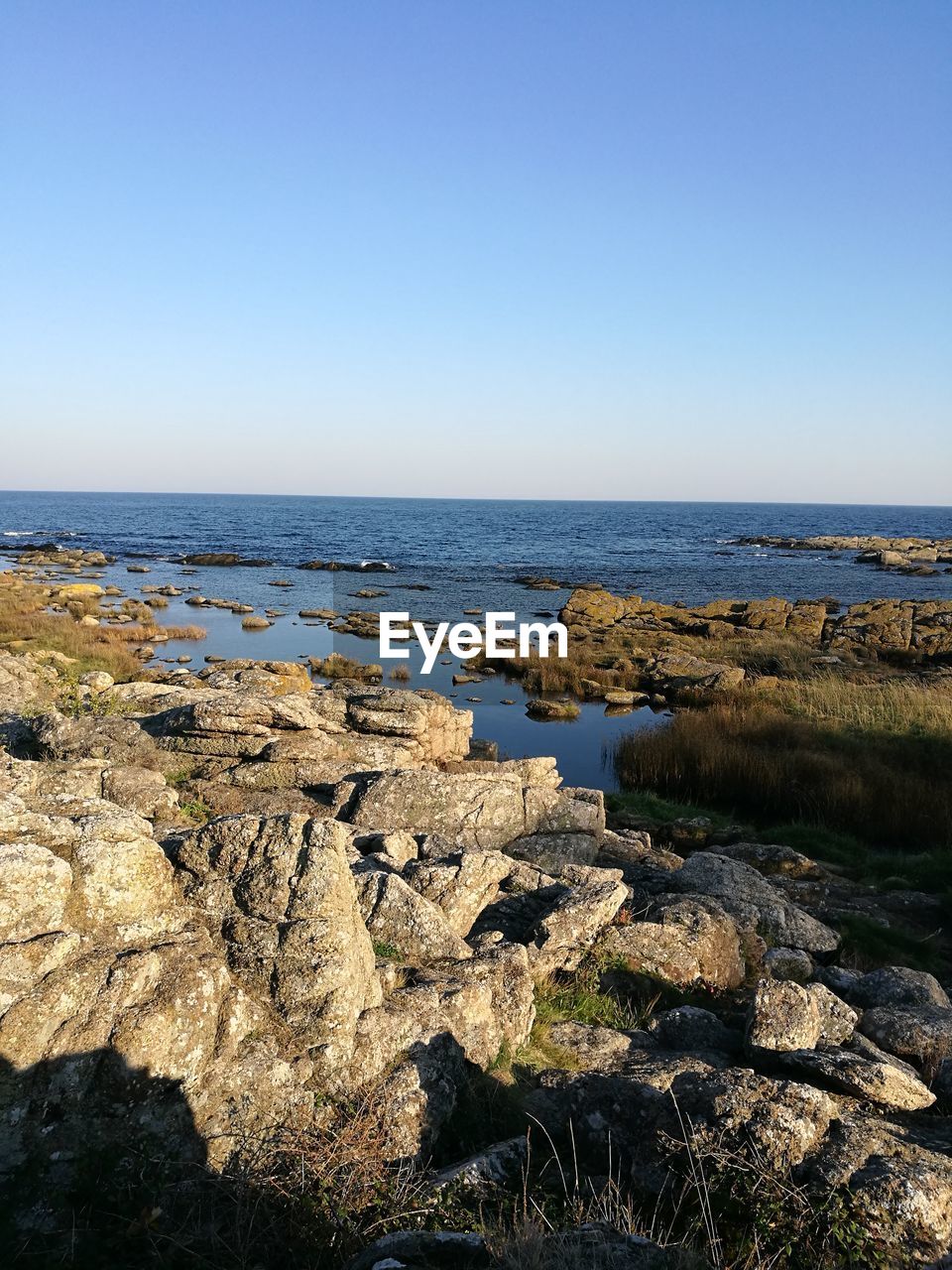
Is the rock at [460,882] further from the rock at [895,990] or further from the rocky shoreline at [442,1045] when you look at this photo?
the rock at [895,990]

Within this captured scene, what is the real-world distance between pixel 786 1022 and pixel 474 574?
77.0 meters

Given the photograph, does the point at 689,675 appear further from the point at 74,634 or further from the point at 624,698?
the point at 74,634

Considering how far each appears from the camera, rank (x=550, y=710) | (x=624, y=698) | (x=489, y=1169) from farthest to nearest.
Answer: (x=624, y=698)
(x=550, y=710)
(x=489, y=1169)

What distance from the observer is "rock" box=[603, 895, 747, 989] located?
30.1 feet

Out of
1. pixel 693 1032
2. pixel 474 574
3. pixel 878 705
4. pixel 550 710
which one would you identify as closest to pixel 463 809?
pixel 693 1032

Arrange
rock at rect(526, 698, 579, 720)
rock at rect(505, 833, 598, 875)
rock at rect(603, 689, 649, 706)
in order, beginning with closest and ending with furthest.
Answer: rock at rect(505, 833, 598, 875) < rock at rect(526, 698, 579, 720) < rock at rect(603, 689, 649, 706)

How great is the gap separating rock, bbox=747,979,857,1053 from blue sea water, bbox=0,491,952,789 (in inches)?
636

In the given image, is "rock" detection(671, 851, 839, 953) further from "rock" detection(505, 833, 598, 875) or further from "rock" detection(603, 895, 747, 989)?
"rock" detection(505, 833, 598, 875)

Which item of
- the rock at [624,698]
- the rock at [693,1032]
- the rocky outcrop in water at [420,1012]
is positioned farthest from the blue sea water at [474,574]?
the rock at [693,1032]

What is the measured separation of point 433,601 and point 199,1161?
Result: 59328 mm

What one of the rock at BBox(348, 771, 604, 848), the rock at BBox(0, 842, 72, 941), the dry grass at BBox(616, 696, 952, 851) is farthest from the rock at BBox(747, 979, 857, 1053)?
the dry grass at BBox(616, 696, 952, 851)

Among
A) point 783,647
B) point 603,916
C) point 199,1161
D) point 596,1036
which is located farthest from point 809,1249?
point 783,647

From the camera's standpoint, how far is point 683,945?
9492mm

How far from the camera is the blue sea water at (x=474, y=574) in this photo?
108 feet
